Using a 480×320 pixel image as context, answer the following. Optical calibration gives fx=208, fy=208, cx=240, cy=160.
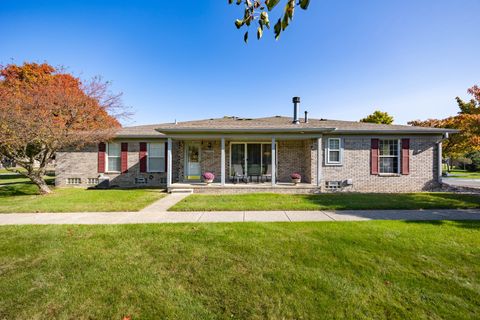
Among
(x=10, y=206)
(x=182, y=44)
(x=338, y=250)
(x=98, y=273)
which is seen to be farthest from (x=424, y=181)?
(x=10, y=206)

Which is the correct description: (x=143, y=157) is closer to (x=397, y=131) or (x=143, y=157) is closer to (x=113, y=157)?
(x=113, y=157)

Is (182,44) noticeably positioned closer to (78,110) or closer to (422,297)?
(78,110)

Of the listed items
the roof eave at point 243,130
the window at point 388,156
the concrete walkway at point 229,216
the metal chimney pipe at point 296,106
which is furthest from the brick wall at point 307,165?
the concrete walkway at point 229,216

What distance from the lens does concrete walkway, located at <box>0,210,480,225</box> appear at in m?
5.50

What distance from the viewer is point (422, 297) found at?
Answer: 2.52m

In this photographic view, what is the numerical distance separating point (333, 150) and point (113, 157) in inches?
486

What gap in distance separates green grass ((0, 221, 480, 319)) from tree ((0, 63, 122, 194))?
6354 mm

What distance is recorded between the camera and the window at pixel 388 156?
1112 cm

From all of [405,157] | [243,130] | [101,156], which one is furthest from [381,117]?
[101,156]

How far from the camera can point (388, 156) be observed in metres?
11.1

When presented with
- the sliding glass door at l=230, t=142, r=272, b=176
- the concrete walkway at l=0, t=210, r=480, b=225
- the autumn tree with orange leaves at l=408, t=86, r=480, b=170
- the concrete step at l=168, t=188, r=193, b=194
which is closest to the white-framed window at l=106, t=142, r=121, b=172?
the concrete step at l=168, t=188, r=193, b=194

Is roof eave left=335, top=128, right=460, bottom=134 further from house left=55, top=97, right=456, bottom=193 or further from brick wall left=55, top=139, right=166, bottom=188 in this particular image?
brick wall left=55, top=139, right=166, bottom=188

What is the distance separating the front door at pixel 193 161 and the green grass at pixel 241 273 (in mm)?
7330

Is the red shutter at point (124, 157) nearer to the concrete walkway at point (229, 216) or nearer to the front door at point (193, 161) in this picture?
the front door at point (193, 161)
